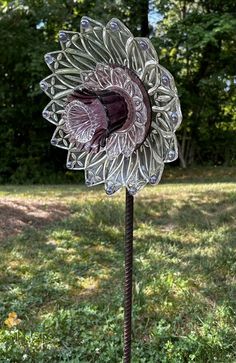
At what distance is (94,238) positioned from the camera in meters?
4.34

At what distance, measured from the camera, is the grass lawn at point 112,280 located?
2602 mm

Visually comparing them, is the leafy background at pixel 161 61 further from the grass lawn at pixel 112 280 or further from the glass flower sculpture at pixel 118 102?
the glass flower sculpture at pixel 118 102

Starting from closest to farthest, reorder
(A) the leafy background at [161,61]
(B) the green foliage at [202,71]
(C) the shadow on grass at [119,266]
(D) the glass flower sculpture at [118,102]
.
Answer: (D) the glass flower sculpture at [118,102]
(C) the shadow on grass at [119,266]
(A) the leafy background at [161,61]
(B) the green foliage at [202,71]

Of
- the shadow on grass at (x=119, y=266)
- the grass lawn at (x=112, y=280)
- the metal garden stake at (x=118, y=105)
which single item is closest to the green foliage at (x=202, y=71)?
the grass lawn at (x=112, y=280)

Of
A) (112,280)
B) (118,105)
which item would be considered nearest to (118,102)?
(118,105)

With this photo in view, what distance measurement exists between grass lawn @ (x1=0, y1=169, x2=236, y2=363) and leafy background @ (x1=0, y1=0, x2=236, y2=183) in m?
4.53

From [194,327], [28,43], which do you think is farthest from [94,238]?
[28,43]

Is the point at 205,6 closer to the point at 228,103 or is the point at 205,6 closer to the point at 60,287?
the point at 228,103

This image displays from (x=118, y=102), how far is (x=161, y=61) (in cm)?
905

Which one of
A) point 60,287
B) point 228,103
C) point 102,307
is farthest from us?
point 228,103

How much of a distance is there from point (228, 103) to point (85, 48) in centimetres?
1007

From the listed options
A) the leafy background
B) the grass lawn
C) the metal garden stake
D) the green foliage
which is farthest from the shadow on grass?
the green foliage

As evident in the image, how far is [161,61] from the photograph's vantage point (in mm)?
10094

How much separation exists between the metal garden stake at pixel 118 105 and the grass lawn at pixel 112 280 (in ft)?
3.69
